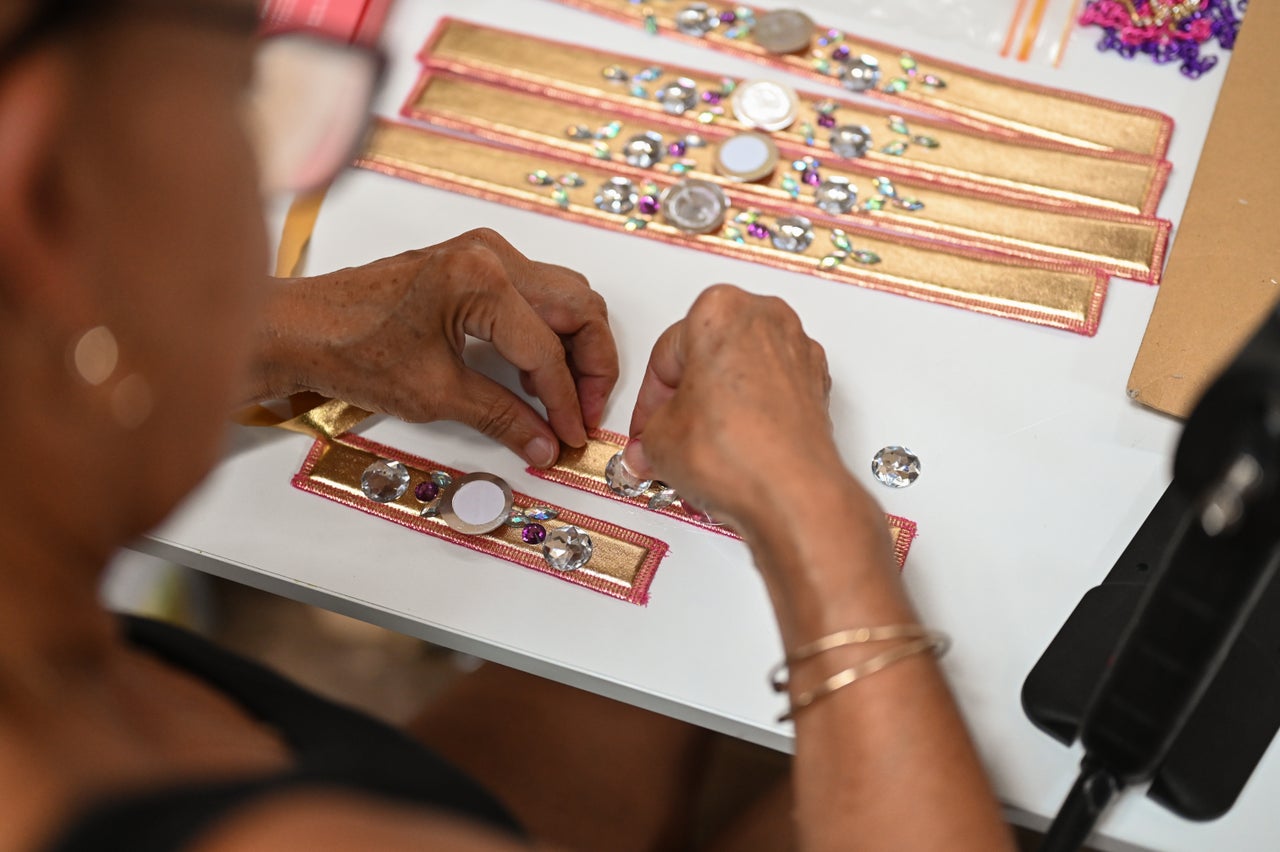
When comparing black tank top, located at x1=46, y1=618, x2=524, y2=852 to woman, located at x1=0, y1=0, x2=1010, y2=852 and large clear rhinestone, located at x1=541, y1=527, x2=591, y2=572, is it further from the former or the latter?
large clear rhinestone, located at x1=541, y1=527, x2=591, y2=572

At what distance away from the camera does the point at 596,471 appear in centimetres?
98

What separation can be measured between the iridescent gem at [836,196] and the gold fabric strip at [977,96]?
12 cm

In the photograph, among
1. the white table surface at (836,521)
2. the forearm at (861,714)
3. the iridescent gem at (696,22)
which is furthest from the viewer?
the iridescent gem at (696,22)

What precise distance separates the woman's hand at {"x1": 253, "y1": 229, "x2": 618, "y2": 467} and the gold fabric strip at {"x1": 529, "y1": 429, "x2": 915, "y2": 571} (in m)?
0.01

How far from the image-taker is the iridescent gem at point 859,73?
1.16 metres

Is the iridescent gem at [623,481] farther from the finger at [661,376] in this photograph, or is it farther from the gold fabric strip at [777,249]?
the gold fabric strip at [777,249]

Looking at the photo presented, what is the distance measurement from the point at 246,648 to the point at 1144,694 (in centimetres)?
150

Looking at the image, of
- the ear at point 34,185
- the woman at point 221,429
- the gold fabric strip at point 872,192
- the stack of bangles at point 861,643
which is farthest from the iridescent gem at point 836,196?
the ear at point 34,185

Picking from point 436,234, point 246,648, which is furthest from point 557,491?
point 246,648

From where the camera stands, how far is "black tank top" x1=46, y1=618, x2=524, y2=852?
484 millimetres

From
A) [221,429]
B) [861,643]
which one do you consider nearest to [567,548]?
[861,643]

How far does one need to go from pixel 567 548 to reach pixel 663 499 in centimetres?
9

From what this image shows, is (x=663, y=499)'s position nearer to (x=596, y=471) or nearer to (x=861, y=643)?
(x=596, y=471)

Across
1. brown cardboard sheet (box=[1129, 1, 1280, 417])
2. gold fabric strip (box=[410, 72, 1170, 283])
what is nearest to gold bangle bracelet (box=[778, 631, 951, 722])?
brown cardboard sheet (box=[1129, 1, 1280, 417])
